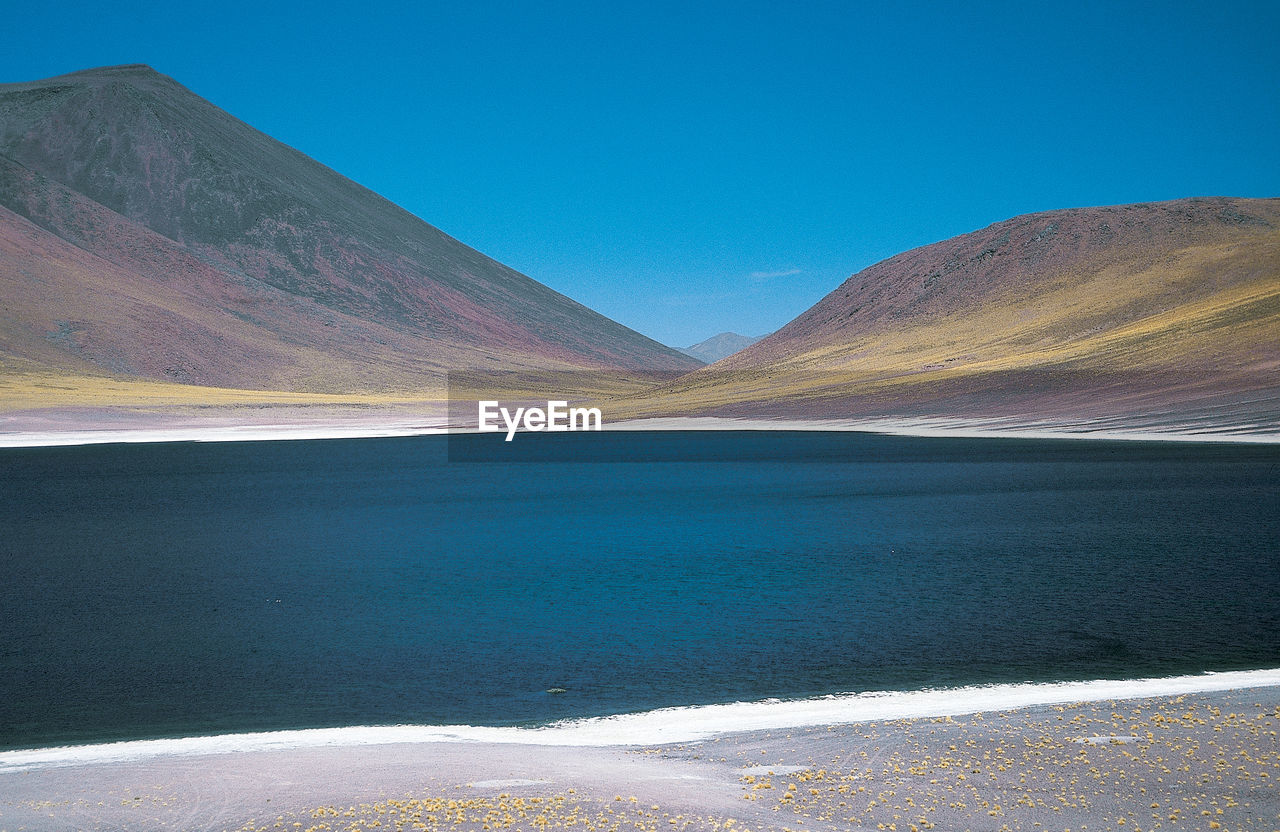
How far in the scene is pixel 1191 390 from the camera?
67000 millimetres

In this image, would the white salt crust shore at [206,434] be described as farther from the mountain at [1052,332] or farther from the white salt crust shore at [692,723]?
the white salt crust shore at [692,723]

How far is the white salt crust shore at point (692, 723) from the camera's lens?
973cm

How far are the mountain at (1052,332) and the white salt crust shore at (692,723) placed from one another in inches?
2129

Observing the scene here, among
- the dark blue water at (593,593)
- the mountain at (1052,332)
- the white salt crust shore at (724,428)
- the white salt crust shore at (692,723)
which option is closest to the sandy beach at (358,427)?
the white salt crust shore at (724,428)

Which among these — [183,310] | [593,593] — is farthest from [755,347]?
[593,593]

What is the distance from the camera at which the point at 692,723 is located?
10398 mm

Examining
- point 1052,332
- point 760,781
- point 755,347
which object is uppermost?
point 755,347

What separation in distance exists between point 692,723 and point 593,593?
832cm

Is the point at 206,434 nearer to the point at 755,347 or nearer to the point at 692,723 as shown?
the point at 692,723

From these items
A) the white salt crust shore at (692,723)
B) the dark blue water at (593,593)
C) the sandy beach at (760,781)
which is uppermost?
the sandy beach at (760,781)

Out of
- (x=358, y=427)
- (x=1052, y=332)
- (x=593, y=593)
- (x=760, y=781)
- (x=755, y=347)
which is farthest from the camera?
(x=755, y=347)

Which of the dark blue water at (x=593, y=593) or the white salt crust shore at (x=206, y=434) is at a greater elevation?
the white salt crust shore at (x=206, y=434)

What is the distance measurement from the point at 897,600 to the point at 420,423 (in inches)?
2988

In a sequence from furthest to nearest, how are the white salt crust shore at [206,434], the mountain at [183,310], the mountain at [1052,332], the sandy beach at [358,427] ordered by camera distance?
the mountain at [183,310] < the mountain at [1052,332] < the white salt crust shore at [206,434] < the sandy beach at [358,427]
